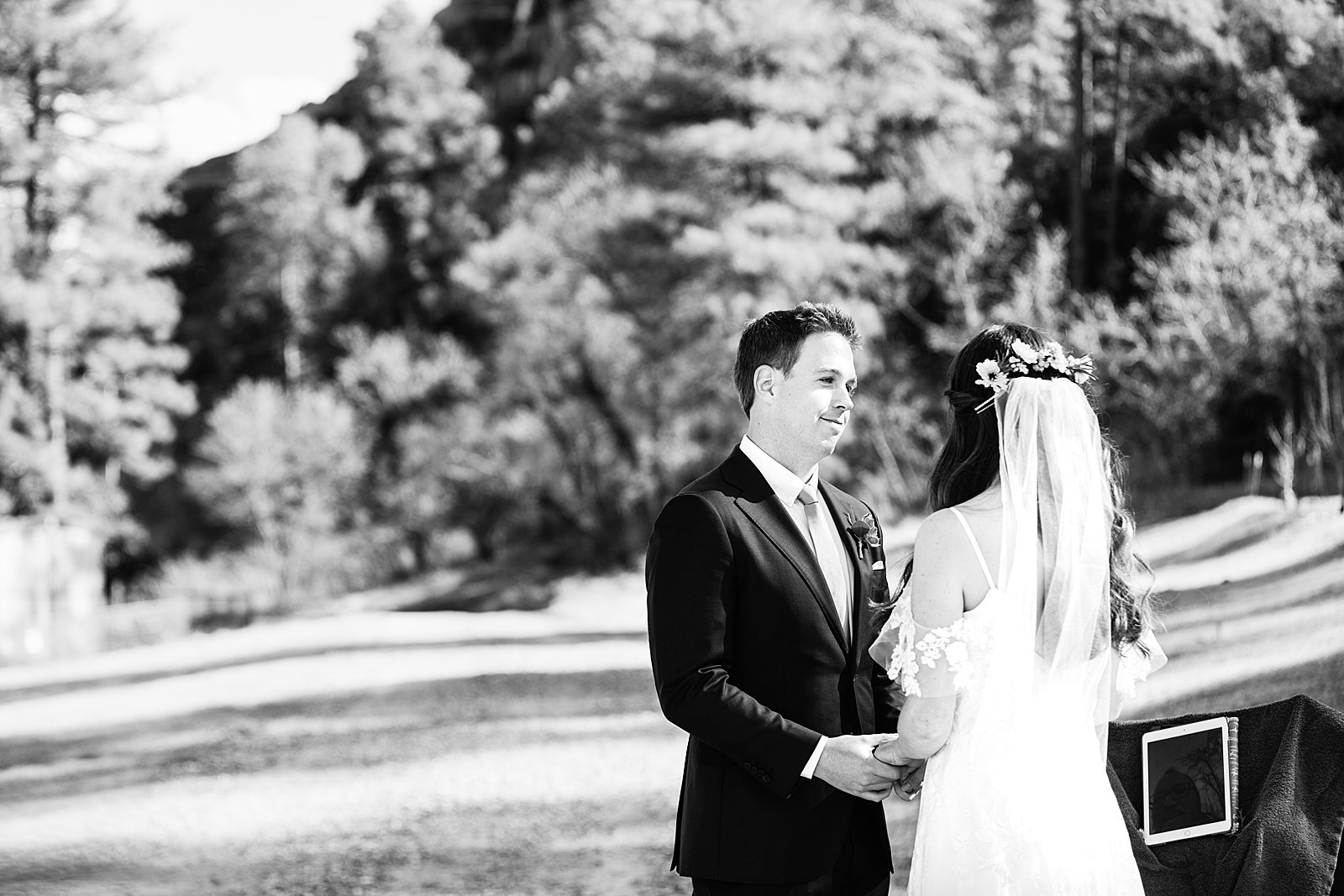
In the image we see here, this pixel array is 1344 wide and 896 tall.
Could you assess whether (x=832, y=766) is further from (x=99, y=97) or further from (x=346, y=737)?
(x=99, y=97)

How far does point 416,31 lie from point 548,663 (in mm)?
32644

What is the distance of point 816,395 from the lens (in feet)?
9.18

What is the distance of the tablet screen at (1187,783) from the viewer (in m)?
3.33

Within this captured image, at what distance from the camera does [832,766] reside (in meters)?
2.67

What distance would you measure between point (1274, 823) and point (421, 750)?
24.6ft

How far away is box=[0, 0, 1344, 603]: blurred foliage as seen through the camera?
51.4ft

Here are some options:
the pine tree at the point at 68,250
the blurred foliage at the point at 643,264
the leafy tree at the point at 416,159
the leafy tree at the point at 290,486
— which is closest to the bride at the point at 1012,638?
the blurred foliage at the point at 643,264

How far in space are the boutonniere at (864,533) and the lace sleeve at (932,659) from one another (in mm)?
261

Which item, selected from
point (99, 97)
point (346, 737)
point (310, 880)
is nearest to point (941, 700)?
point (310, 880)

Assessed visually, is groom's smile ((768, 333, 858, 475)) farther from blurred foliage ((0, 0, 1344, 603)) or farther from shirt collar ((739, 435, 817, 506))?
blurred foliage ((0, 0, 1344, 603))

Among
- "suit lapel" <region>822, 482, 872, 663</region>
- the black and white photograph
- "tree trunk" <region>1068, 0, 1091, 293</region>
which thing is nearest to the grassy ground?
the black and white photograph

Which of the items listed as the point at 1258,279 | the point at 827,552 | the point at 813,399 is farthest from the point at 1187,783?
the point at 1258,279

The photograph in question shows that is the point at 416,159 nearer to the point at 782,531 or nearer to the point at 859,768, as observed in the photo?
the point at 782,531

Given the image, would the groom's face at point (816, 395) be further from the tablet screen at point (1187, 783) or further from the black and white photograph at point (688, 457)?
the tablet screen at point (1187, 783)
